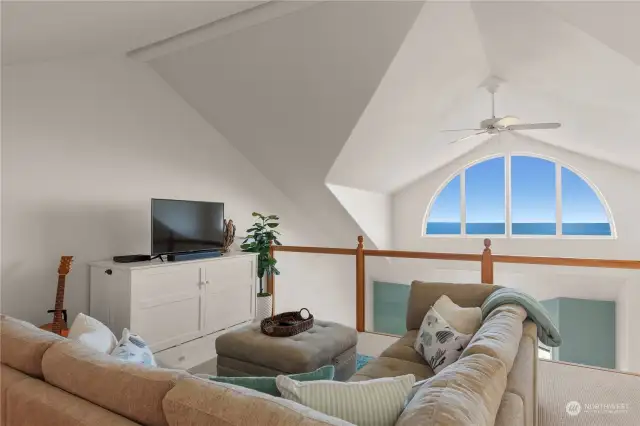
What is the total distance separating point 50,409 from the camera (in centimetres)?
125

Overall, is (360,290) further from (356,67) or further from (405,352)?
(356,67)

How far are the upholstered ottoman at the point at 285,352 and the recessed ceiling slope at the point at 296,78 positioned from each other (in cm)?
214

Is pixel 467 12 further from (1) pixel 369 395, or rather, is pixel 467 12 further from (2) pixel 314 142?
(1) pixel 369 395

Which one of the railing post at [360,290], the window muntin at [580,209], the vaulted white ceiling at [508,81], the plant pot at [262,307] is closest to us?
the vaulted white ceiling at [508,81]

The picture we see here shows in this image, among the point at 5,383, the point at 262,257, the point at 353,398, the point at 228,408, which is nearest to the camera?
the point at 228,408

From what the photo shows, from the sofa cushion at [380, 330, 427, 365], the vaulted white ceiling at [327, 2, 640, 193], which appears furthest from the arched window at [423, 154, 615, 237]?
the sofa cushion at [380, 330, 427, 365]

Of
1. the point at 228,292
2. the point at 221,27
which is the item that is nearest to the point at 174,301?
the point at 228,292

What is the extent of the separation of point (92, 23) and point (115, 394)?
216 centimetres

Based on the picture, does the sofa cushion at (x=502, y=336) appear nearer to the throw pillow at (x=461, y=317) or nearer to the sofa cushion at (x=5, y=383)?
A: the throw pillow at (x=461, y=317)

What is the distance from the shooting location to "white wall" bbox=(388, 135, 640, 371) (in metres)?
5.79

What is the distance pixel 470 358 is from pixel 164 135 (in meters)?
3.74

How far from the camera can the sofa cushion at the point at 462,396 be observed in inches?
38.0

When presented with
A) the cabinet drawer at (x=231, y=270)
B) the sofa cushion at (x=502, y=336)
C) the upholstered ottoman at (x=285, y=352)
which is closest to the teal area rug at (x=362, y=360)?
the upholstered ottoman at (x=285, y=352)

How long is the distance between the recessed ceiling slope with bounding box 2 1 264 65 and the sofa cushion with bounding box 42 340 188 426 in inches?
61.9
